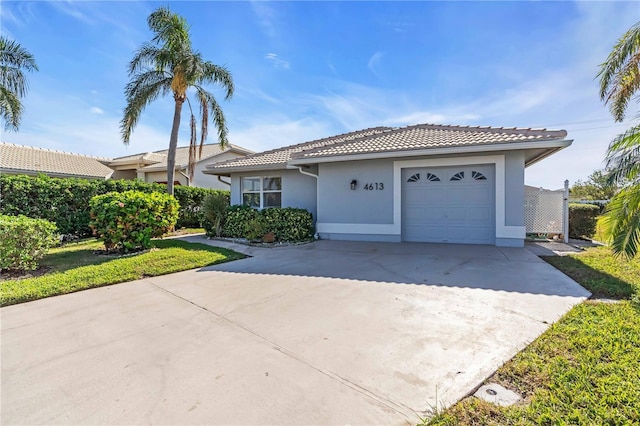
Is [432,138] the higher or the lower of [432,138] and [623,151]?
the higher

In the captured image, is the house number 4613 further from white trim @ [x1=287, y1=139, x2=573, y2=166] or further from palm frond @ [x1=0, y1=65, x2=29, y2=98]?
palm frond @ [x1=0, y1=65, x2=29, y2=98]

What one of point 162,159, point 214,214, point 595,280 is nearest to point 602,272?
point 595,280

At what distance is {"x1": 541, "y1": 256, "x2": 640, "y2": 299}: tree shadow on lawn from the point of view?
15.3 feet

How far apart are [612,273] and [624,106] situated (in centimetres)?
673

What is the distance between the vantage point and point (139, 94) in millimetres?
13047

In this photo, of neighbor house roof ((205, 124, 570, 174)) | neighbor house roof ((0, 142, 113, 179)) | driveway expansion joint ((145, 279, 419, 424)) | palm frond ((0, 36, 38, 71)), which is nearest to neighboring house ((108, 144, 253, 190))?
neighbor house roof ((0, 142, 113, 179))

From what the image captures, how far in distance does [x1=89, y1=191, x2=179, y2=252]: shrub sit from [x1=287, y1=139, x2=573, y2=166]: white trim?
16.1 ft

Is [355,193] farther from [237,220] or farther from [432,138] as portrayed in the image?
[237,220]

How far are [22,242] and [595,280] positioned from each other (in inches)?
453

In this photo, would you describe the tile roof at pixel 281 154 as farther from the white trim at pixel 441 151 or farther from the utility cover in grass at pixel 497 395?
the utility cover in grass at pixel 497 395

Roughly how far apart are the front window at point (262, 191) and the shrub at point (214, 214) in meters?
1.54

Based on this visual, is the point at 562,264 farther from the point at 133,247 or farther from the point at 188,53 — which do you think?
the point at 188,53

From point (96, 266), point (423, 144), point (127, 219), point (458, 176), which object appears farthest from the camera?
point (458, 176)

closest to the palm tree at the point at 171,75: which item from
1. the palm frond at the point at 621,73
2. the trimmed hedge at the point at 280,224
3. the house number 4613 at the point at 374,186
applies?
the trimmed hedge at the point at 280,224
